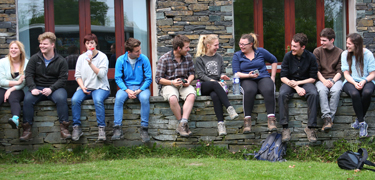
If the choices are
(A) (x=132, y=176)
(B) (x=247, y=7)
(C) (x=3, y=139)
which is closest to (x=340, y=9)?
(B) (x=247, y=7)

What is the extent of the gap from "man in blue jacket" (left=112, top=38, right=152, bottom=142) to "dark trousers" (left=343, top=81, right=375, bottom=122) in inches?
114

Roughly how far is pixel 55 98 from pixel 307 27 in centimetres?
493

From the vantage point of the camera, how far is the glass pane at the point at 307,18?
7.44 meters

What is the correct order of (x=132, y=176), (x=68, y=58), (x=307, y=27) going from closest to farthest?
(x=132, y=176) < (x=68, y=58) < (x=307, y=27)

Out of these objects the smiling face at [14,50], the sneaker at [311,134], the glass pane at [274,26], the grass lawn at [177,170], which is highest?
the glass pane at [274,26]

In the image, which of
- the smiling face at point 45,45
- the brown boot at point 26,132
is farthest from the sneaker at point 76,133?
the smiling face at point 45,45

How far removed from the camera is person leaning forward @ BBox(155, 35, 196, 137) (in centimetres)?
529

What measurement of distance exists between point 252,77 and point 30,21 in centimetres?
413

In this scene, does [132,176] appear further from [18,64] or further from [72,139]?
[18,64]

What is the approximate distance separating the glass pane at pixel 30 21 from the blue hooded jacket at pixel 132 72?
221 centimetres

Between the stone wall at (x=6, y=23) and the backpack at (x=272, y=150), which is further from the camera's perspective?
the stone wall at (x=6, y=23)

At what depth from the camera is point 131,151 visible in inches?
214

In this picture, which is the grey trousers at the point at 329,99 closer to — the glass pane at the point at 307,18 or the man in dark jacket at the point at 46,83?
the glass pane at the point at 307,18

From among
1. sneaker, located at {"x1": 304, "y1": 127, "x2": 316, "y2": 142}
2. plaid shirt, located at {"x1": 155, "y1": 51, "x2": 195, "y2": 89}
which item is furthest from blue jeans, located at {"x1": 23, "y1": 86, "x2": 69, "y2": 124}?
sneaker, located at {"x1": 304, "y1": 127, "x2": 316, "y2": 142}
